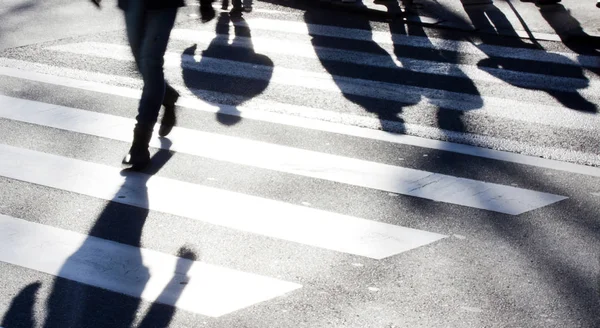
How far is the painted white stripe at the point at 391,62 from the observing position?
7.89 metres

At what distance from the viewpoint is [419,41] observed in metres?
9.37

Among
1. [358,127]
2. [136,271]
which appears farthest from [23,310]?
[358,127]

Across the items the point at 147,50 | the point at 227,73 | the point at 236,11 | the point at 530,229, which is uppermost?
the point at 147,50

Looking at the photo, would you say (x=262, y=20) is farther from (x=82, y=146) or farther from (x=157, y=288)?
(x=157, y=288)

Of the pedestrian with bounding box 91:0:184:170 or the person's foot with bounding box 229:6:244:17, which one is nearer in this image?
the pedestrian with bounding box 91:0:184:170

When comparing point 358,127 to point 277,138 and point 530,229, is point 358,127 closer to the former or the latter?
point 277,138

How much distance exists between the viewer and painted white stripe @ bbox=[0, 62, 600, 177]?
20.0ft

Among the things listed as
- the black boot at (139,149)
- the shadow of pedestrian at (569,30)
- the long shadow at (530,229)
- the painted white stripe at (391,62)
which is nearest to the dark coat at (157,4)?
the black boot at (139,149)

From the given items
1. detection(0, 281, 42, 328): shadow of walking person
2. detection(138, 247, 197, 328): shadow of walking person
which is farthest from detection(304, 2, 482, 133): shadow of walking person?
detection(0, 281, 42, 328): shadow of walking person

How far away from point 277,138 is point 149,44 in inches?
47.0

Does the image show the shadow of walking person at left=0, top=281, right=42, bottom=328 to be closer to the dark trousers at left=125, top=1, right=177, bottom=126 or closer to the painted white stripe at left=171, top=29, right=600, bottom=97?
the dark trousers at left=125, top=1, right=177, bottom=126

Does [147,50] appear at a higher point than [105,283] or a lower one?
higher

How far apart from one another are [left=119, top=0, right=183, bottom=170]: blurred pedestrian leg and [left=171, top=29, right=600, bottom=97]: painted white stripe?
9.92 ft

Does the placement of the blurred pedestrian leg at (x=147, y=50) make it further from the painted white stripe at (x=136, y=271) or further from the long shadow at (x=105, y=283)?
the painted white stripe at (x=136, y=271)
